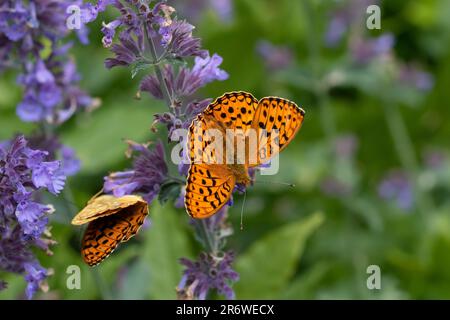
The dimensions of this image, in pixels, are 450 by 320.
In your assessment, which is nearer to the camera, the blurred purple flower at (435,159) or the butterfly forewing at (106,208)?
the butterfly forewing at (106,208)

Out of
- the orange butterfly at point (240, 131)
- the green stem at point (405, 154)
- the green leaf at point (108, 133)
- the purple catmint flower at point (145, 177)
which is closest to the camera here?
the orange butterfly at point (240, 131)

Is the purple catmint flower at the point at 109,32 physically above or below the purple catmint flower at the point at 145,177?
above

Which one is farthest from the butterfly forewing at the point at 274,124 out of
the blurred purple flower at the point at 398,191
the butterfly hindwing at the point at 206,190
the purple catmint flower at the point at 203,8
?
the purple catmint flower at the point at 203,8

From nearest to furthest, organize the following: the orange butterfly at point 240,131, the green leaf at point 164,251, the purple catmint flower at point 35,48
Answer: the orange butterfly at point 240,131 < the purple catmint flower at point 35,48 < the green leaf at point 164,251

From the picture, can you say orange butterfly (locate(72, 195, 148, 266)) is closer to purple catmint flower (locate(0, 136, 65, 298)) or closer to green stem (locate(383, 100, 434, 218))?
purple catmint flower (locate(0, 136, 65, 298))

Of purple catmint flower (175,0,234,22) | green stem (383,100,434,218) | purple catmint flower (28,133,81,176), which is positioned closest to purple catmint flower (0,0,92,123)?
purple catmint flower (28,133,81,176)

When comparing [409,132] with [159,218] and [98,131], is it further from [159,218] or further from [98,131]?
[159,218]

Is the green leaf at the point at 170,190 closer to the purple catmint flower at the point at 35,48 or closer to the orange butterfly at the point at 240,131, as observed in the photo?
the orange butterfly at the point at 240,131

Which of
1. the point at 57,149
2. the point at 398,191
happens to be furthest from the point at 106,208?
the point at 398,191
